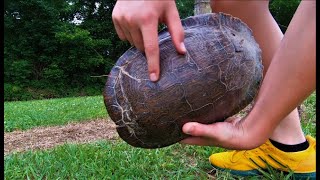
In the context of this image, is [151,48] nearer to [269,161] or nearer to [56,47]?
[269,161]

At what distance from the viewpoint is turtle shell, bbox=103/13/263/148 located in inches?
41.6

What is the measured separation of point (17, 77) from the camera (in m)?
14.6

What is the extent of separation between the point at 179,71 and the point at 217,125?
0.17 meters

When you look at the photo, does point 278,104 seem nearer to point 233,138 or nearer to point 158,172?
point 233,138

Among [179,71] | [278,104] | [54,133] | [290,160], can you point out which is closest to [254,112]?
[278,104]

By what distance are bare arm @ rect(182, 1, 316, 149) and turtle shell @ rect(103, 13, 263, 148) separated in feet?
0.17

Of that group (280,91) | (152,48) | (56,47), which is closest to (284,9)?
(56,47)

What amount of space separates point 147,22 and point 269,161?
765 mm

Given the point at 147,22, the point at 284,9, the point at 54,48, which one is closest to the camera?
the point at 147,22

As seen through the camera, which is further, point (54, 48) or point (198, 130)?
point (54, 48)

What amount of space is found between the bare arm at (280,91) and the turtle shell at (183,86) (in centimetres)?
5

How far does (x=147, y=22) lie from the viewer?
0.91 meters

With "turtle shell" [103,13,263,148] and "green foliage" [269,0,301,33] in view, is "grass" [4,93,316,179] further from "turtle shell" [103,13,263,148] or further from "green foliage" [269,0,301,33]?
"green foliage" [269,0,301,33]

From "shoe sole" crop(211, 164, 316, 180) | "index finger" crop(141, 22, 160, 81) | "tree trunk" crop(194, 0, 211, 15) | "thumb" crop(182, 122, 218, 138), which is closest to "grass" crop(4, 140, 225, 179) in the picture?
"shoe sole" crop(211, 164, 316, 180)
